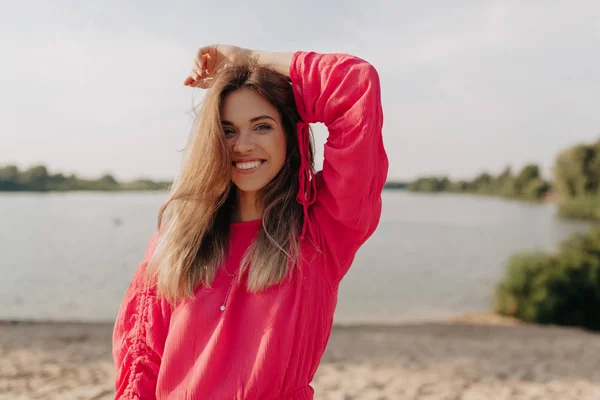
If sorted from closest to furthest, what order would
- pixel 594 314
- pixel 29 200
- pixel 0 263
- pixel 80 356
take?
1. pixel 80 356
2. pixel 594 314
3. pixel 0 263
4. pixel 29 200

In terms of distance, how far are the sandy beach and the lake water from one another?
2000 mm

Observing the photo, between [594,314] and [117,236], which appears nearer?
[594,314]

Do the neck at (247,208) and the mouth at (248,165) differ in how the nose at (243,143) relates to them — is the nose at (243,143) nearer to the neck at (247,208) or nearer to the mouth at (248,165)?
the mouth at (248,165)

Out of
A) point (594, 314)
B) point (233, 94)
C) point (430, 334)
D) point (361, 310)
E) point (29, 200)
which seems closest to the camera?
point (233, 94)

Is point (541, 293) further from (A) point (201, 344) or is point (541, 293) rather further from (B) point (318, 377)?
(A) point (201, 344)

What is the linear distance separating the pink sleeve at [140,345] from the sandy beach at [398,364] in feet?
9.97

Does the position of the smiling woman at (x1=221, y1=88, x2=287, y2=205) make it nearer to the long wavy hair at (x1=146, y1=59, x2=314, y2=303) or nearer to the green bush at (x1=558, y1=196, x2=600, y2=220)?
the long wavy hair at (x1=146, y1=59, x2=314, y2=303)

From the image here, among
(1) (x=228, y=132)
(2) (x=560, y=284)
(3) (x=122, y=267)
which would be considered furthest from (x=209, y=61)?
(3) (x=122, y=267)

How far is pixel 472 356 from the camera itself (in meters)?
6.11

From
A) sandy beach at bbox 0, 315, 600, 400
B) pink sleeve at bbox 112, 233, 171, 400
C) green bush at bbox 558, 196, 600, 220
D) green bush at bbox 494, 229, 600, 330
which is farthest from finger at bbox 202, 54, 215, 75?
green bush at bbox 558, 196, 600, 220

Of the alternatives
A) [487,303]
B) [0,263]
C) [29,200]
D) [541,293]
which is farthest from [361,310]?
[29,200]

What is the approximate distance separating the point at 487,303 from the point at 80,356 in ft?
27.7

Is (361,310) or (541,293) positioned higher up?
(541,293)

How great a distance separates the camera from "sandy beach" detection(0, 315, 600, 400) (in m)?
4.61
